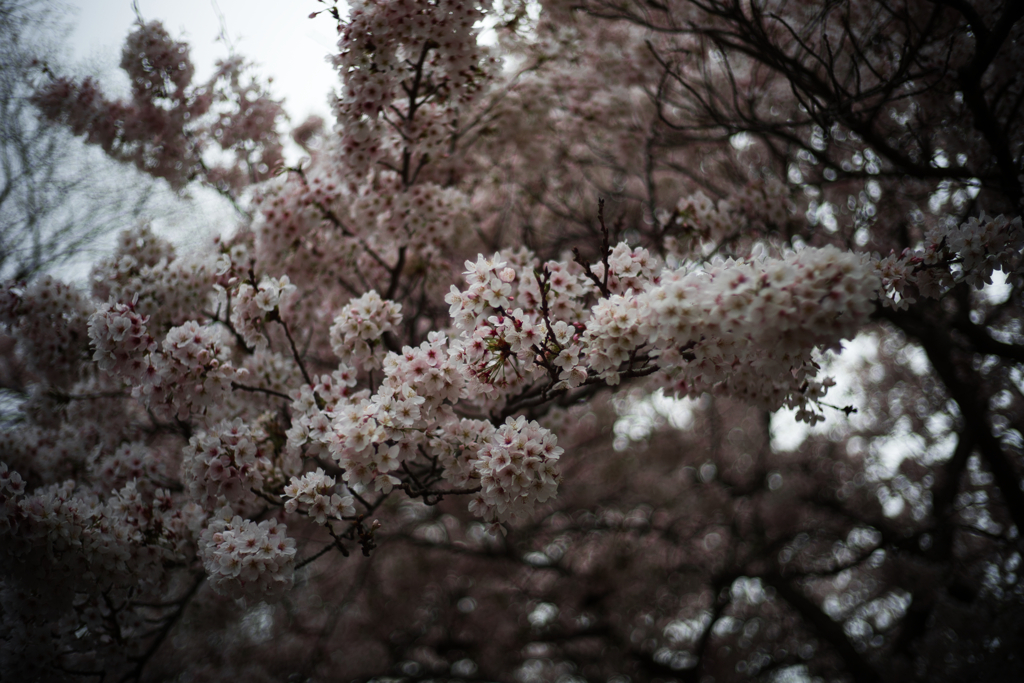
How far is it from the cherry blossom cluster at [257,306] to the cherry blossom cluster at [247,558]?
45.9 inches

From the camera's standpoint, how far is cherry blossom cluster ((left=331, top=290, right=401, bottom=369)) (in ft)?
10.4

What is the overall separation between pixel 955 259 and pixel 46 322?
5695 mm

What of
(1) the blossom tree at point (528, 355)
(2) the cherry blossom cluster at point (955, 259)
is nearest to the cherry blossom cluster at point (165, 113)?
(1) the blossom tree at point (528, 355)

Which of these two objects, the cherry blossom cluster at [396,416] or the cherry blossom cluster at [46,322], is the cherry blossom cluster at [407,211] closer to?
the cherry blossom cluster at [396,416]

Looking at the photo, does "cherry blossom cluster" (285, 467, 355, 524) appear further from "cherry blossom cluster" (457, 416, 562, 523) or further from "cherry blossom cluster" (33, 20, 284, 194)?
"cherry blossom cluster" (33, 20, 284, 194)

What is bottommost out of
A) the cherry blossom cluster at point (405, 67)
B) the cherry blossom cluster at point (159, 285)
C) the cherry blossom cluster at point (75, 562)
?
the cherry blossom cluster at point (75, 562)

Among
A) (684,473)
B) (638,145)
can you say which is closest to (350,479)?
(638,145)

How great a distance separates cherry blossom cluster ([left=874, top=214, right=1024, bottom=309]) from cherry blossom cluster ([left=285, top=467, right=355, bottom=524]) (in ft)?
9.36

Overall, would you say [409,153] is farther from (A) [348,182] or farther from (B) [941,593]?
(B) [941,593]

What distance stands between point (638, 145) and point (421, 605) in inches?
299

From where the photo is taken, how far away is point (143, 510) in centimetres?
336

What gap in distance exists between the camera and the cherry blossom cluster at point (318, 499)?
2729 millimetres

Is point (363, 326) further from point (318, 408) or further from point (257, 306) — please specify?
point (257, 306)

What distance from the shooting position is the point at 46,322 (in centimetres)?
382
